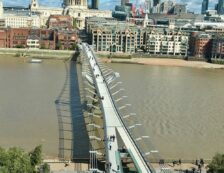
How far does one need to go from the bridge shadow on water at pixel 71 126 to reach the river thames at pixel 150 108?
0.39 feet

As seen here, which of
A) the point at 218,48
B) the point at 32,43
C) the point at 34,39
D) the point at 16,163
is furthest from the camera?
the point at 34,39

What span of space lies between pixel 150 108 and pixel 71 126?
214 cm

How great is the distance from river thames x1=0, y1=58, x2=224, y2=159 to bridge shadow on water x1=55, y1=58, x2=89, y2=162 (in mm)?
119

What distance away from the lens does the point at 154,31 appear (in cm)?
2017

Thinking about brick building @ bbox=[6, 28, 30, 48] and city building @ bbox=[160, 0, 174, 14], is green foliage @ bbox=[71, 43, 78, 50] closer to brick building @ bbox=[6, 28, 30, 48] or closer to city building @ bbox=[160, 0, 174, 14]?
brick building @ bbox=[6, 28, 30, 48]

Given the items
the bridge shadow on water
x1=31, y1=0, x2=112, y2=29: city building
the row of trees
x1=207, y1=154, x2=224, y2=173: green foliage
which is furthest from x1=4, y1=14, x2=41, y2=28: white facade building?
x1=207, y1=154, x2=224, y2=173: green foliage

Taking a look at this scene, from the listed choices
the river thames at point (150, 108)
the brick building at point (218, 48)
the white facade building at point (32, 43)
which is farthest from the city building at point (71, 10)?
the river thames at point (150, 108)

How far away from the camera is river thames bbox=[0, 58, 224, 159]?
6391 millimetres

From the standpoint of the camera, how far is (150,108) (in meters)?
8.67

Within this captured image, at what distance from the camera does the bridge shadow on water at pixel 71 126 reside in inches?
230

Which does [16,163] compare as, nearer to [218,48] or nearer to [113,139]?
[113,139]

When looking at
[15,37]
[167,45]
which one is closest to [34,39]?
[15,37]

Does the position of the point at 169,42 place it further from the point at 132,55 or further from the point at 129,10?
the point at 129,10

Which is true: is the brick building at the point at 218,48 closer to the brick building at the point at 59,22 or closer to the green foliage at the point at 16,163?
the brick building at the point at 59,22
